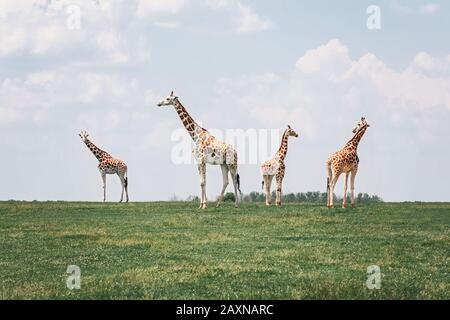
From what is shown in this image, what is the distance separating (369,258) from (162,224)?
860 cm

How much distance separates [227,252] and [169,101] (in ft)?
47.8

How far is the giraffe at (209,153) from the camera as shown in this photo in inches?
1184

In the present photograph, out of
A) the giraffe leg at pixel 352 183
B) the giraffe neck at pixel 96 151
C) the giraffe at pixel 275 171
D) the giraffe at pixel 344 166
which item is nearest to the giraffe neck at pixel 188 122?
the giraffe at pixel 275 171

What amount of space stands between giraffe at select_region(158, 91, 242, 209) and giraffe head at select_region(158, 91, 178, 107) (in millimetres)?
462

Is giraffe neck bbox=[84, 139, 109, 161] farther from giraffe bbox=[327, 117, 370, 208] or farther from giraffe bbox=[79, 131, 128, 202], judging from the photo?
giraffe bbox=[327, 117, 370, 208]

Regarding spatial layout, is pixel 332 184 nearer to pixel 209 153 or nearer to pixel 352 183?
pixel 352 183

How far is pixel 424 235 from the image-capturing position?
21219mm

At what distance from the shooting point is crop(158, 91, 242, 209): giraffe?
30.1 meters

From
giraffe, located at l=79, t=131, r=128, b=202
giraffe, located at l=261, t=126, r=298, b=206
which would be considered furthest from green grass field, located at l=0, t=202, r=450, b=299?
giraffe, located at l=79, t=131, r=128, b=202

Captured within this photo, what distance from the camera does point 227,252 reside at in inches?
715

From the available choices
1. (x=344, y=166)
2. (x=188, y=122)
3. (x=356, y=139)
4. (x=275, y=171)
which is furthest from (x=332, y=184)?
(x=188, y=122)
